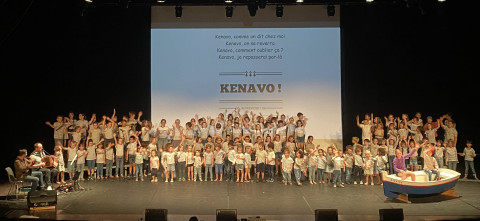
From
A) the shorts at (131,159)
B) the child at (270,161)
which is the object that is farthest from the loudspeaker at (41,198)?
the child at (270,161)

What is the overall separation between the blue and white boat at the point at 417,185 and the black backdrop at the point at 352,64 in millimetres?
4608

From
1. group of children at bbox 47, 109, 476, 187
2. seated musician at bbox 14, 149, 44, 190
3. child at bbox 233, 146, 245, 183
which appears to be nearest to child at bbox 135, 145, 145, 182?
group of children at bbox 47, 109, 476, 187

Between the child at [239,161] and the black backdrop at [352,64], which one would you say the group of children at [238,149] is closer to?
the child at [239,161]

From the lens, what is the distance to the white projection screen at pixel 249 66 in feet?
48.7

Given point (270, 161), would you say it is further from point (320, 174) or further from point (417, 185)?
point (417, 185)

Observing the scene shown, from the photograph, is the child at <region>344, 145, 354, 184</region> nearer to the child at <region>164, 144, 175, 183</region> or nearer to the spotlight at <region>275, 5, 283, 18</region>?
the spotlight at <region>275, 5, 283, 18</region>

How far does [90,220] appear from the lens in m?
9.09

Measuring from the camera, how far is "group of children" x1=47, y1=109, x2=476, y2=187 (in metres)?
12.6

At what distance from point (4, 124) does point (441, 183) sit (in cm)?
1211

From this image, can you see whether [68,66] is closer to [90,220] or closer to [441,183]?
[90,220]

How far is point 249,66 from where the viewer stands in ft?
48.9

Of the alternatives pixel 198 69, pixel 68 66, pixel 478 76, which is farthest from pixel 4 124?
pixel 478 76

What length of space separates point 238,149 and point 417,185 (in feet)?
15.3

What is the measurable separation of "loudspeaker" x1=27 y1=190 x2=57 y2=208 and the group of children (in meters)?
2.54
